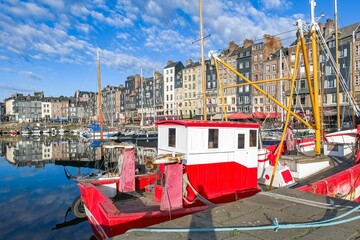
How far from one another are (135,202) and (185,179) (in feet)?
9.47

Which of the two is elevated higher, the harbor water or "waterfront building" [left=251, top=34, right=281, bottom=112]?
"waterfront building" [left=251, top=34, right=281, bottom=112]

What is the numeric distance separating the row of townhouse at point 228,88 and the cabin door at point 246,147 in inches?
970

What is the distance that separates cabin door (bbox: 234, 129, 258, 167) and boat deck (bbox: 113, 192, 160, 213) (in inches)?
146

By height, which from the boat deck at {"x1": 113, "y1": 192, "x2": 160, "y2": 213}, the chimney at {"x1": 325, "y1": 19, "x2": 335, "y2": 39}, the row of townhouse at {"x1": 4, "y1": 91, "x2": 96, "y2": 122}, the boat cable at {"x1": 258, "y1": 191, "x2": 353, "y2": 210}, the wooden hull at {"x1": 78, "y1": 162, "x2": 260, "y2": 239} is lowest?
the boat deck at {"x1": 113, "y1": 192, "x2": 160, "y2": 213}

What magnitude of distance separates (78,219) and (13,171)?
1948 centimetres

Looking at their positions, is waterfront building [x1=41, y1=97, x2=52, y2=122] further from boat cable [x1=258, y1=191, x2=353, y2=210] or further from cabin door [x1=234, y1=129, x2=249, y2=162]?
boat cable [x1=258, y1=191, x2=353, y2=210]

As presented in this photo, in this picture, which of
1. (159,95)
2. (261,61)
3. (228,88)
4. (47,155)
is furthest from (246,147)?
(159,95)

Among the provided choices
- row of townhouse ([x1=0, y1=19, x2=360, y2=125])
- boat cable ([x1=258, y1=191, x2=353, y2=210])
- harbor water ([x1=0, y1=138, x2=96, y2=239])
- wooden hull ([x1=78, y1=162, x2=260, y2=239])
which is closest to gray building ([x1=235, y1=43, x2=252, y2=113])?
row of townhouse ([x1=0, y1=19, x2=360, y2=125])

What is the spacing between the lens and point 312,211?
6.54 meters

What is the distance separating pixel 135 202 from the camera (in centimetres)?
1118

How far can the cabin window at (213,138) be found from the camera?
35.1 feet

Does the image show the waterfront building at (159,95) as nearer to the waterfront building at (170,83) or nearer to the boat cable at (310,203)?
the waterfront building at (170,83)

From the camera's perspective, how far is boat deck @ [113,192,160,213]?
33.6 ft

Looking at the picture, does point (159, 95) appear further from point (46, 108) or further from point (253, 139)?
point (253, 139)
